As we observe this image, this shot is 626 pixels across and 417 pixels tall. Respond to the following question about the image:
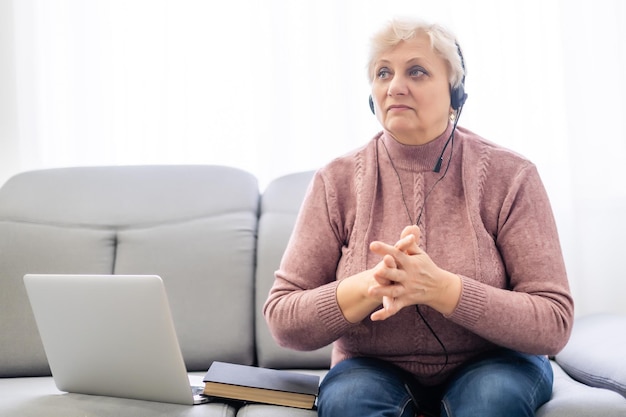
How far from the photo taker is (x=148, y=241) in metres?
2.02

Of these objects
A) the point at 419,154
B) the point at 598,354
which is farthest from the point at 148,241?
the point at 598,354

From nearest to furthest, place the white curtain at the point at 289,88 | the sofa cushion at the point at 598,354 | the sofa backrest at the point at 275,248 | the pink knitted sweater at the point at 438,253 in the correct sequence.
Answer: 1. the pink knitted sweater at the point at 438,253
2. the sofa cushion at the point at 598,354
3. the sofa backrest at the point at 275,248
4. the white curtain at the point at 289,88

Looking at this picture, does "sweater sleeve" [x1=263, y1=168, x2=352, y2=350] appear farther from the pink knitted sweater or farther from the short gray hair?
the short gray hair

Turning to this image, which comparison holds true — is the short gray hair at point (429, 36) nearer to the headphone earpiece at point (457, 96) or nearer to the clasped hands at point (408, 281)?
the headphone earpiece at point (457, 96)

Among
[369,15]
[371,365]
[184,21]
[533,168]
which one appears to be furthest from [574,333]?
[184,21]

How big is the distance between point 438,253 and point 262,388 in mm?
450

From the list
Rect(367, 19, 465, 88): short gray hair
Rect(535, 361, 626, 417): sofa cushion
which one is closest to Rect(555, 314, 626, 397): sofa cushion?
Rect(535, 361, 626, 417): sofa cushion

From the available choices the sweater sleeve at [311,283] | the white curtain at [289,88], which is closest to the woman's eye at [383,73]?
the sweater sleeve at [311,283]

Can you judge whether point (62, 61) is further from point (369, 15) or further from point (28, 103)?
point (369, 15)

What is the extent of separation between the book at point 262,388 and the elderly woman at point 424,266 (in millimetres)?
62

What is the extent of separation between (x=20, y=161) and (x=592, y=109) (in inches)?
74.4

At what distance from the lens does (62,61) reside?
2404 mm

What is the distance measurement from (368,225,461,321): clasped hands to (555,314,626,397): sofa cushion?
1.45 feet

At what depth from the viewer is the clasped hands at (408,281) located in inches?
49.6
